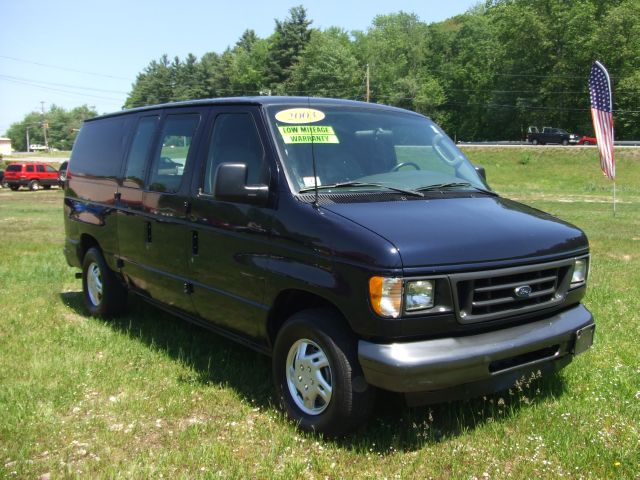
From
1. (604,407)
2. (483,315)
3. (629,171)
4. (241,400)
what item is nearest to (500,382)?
(483,315)

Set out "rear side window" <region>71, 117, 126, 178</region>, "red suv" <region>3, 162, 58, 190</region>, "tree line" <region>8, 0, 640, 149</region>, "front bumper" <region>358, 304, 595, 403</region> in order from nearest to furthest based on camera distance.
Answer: "front bumper" <region>358, 304, 595, 403</region>, "rear side window" <region>71, 117, 126, 178</region>, "red suv" <region>3, 162, 58, 190</region>, "tree line" <region>8, 0, 640, 149</region>

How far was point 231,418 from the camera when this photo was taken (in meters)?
3.83

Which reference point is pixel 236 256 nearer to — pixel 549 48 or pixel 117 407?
pixel 117 407

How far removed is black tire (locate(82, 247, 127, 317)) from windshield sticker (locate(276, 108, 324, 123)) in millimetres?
2939

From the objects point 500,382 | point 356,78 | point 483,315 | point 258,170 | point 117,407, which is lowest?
point 117,407

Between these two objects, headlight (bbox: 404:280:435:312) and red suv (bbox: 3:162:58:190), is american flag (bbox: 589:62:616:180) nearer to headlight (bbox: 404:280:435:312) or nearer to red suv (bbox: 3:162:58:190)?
headlight (bbox: 404:280:435:312)

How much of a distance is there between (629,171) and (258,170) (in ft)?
132

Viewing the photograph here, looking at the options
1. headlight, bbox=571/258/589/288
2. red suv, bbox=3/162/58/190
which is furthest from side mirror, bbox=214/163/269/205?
red suv, bbox=3/162/58/190

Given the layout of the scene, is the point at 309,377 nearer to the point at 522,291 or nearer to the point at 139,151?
the point at 522,291

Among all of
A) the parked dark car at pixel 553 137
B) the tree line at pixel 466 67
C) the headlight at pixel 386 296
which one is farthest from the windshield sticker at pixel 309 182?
the parked dark car at pixel 553 137

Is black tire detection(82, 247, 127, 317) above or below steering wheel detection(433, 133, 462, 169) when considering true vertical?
below

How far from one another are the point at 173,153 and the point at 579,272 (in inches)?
126

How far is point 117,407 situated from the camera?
3992mm

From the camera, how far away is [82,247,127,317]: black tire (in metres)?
5.99
